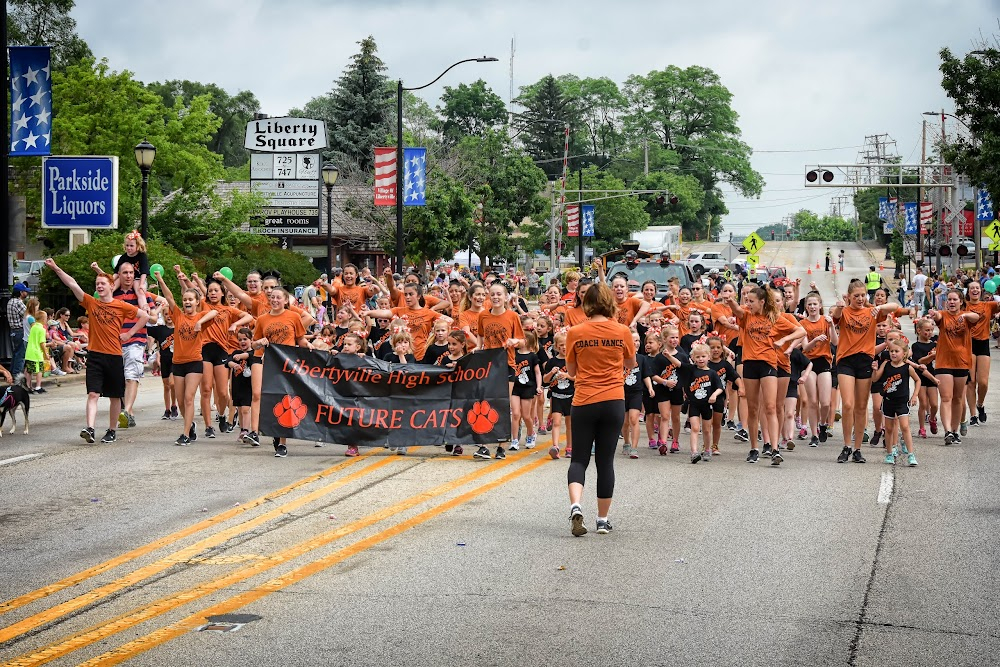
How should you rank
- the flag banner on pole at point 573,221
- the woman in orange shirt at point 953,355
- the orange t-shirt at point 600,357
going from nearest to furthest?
the orange t-shirt at point 600,357
the woman in orange shirt at point 953,355
the flag banner on pole at point 573,221

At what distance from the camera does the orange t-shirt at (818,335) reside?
15586 mm

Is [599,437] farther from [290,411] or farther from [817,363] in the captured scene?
[817,363]

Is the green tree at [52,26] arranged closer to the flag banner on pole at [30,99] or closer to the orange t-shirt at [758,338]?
the flag banner on pole at [30,99]

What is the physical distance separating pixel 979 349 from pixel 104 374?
11127 mm

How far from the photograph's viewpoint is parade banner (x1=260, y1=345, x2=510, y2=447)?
1423 centimetres

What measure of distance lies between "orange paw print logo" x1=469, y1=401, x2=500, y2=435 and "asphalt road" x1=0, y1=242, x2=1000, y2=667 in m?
0.39

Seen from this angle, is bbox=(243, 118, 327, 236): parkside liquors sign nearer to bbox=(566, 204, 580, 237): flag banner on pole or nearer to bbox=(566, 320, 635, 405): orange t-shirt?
bbox=(566, 204, 580, 237): flag banner on pole

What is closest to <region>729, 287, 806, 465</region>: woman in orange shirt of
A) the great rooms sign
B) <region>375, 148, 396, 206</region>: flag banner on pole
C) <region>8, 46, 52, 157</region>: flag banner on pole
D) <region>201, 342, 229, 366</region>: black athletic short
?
<region>201, 342, 229, 366</region>: black athletic short

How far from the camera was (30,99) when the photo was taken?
20406mm

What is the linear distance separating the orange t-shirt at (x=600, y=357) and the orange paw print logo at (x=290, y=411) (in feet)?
17.3

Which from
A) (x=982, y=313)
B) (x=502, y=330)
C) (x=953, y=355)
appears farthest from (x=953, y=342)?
(x=502, y=330)

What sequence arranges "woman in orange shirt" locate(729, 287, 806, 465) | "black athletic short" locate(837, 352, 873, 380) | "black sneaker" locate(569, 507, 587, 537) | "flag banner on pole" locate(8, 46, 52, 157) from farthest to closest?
"flag banner on pole" locate(8, 46, 52, 157) → "black athletic short" locate(837, 352, 873, 380) → "woman in orange shirt" locate(729, 287, 806, 465) → "black sneaker" locate(569, 507, 587, 537)

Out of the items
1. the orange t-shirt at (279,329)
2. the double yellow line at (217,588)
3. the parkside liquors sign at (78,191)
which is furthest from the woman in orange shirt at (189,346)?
the parkside liquors sign at (78,191)

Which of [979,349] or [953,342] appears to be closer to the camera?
[953,342]
